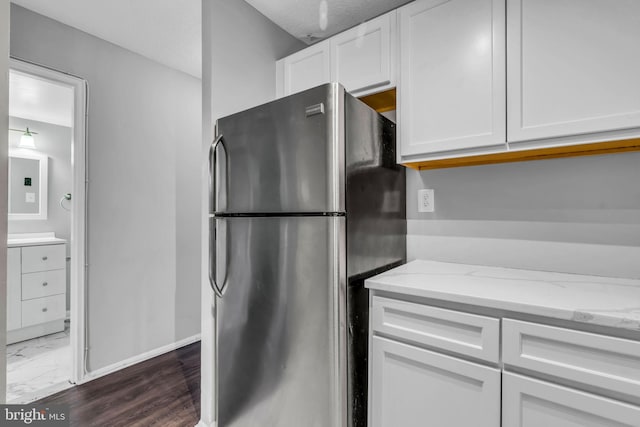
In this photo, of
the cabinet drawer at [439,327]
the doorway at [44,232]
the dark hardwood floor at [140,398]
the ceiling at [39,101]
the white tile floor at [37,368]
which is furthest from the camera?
the ceiling at [39,101]

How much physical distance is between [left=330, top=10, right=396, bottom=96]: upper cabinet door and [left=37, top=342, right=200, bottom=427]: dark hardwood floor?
2.12 meters

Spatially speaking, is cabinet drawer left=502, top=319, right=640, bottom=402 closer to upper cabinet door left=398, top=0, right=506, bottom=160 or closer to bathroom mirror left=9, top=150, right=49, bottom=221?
upper cabinet door left=398, top=0, right=506, bottom=160

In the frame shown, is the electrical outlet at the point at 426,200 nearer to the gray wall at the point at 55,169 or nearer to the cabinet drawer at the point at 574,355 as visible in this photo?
the cabinet drawer at the point at 574,355

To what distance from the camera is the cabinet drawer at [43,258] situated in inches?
120

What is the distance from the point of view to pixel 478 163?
5.16 ft

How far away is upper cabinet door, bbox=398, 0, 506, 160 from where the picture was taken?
1.29 metres

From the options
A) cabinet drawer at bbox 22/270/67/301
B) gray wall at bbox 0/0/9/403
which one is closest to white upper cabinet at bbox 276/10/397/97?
gray wall at bbox 0/0/9/403

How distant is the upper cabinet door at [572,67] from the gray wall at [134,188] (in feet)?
8.57

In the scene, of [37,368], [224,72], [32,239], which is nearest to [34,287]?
[32,239]

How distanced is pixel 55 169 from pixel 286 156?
3911 millimetres

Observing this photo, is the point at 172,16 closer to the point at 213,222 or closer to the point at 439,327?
the point at 213,222

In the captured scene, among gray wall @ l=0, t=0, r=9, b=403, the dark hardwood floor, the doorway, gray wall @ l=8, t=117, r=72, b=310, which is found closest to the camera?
gray wall @ l=0, t=0, r=9, b=403

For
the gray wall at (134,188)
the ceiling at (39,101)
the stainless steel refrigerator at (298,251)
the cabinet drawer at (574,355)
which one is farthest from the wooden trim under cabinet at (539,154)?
the ceiling at (39,101)

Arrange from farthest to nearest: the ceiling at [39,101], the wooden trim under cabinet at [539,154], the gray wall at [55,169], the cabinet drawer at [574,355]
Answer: the gray wall at [55,169], the ceiling at [39,101], the wooden trim under cabinet at [539,154], the cabinet drawer at [574,355]
